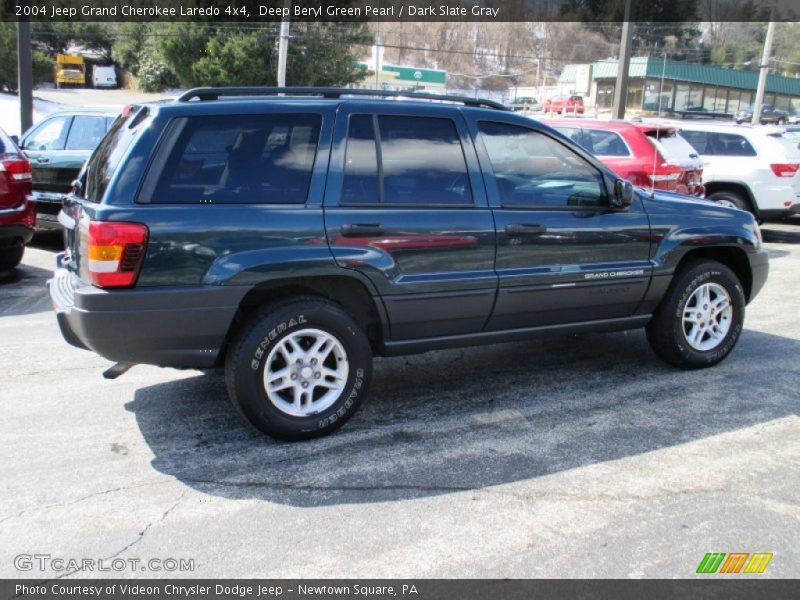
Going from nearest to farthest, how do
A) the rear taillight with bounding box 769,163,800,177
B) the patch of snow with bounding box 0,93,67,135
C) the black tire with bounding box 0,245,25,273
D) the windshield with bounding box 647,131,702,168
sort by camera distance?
the black tire with bounding box 0,245,25,273 → the windshield with bounding box 647,131,702,168 → the rear taillight with bounding box 769,163,800,177 → the patch of snow with bounding box 0,93,67,135

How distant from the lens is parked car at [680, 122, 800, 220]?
11.9 metres

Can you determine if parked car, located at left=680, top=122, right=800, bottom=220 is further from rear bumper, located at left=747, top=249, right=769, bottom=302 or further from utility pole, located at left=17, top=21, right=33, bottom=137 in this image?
utility pole, located at left=17, top=21, right=33, bottom=137

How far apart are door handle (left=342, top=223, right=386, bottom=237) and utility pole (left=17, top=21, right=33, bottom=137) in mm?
11042

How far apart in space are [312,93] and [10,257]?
226 inches

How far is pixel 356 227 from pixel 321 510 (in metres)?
1.52

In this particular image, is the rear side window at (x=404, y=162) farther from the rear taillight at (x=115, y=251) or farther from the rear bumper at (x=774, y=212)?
the rear bumper at (x=774, y=212)

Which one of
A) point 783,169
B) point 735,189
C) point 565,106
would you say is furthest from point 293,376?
point 565,106

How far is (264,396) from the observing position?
4012mm

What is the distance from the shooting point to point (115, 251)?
369cm

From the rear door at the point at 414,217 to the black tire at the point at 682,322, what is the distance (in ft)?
4.98
